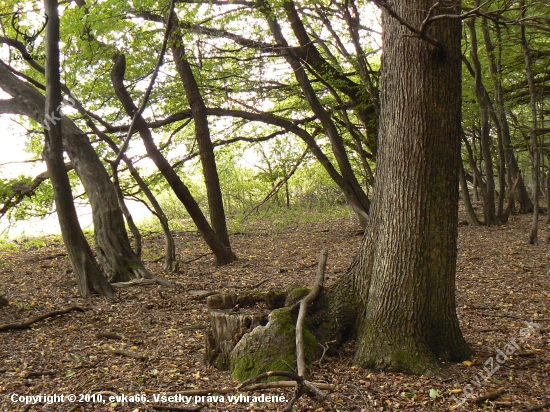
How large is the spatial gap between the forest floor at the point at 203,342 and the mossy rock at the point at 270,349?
145 mm

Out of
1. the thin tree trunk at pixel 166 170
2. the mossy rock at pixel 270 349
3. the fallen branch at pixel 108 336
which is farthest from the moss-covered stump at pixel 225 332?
the thin tree trunk at pixel 166 170

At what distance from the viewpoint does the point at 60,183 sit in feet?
20.7

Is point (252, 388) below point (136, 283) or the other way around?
below

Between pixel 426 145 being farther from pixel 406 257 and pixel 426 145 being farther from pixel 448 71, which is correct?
pixel 406 257

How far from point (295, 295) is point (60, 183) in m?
3.38

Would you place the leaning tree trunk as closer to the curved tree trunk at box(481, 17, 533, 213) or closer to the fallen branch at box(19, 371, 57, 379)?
the fallen branch at box(19, 371, 57, 379)

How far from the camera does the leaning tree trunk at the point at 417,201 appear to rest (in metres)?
4.03

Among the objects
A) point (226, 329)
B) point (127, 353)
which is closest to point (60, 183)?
point (127, 353)

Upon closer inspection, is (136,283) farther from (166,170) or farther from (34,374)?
(34,374)

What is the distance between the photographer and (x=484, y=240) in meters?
10.4

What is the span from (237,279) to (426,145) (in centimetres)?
500

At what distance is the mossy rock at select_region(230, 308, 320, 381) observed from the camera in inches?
163

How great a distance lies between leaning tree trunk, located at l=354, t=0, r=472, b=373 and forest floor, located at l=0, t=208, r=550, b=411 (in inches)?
9.6

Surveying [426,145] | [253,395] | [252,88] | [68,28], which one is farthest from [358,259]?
[252,88]
